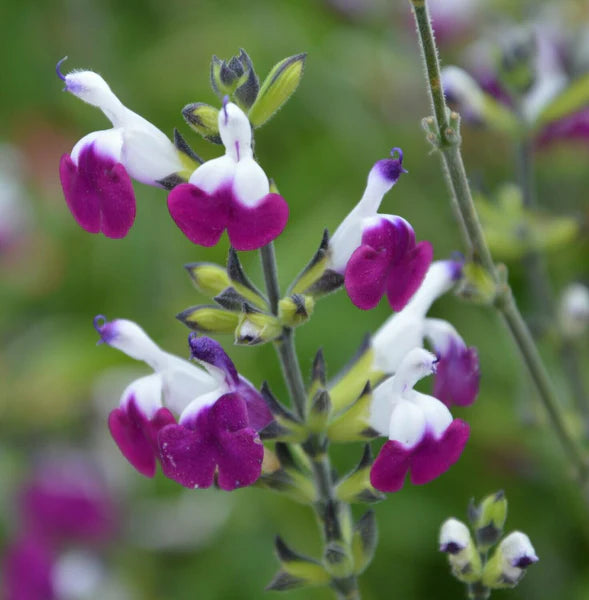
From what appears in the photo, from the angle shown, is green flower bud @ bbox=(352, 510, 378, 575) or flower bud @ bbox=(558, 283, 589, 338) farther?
flower bud @ bbox=(558, 283, 589, 338)

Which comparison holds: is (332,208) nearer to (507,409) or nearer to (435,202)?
(435,202)

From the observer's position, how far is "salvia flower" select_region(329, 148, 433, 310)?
94cm

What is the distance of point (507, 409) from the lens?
2.04 meters

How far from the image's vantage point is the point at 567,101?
1689 millimetres

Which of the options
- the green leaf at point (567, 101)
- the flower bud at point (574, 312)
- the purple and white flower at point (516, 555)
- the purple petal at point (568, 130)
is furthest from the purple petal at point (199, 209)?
the purple petal at point (568, 130)

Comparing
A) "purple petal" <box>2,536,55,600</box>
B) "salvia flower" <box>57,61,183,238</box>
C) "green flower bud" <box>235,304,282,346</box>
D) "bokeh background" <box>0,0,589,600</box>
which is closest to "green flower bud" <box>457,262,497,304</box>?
"green flower bud" <box>235,304,282,346</box>

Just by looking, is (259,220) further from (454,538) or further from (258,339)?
(454,538)

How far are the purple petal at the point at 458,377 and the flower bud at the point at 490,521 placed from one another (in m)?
0.11

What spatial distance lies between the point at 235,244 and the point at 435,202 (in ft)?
5.59

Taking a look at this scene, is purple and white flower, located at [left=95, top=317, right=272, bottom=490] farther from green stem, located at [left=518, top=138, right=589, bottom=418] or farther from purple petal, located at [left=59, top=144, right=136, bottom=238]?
green stem, located at [left=518, top=138, right=589, bottom=418]

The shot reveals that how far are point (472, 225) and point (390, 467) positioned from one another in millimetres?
269

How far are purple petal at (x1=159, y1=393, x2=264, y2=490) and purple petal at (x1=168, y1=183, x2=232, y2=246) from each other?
0.18m

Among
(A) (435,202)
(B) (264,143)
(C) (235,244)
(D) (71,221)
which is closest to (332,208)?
(A) (435,202)

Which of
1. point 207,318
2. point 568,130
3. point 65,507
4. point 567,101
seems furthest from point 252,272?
point 207,318
